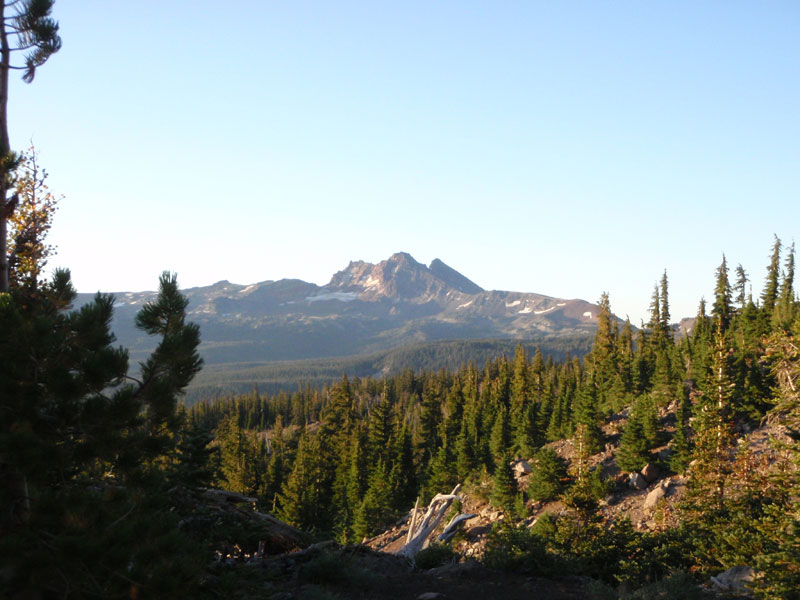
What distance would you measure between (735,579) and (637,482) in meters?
30.5

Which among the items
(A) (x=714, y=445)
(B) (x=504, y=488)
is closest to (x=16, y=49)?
(A) (x=714, y=445)

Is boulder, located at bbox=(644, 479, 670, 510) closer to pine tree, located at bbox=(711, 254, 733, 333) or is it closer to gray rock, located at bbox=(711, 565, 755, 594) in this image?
gray rock, located at bbox=(711, 565, 755, 594)

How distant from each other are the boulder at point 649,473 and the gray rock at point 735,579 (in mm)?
30755

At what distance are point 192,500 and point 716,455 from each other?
2999 cm

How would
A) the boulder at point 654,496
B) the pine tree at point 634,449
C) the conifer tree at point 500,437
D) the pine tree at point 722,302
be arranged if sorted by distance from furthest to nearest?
the pine tree at point 722,302
the conifer tree at point 500,437
the pine tree at point 634,449
the boulder at point 654,496

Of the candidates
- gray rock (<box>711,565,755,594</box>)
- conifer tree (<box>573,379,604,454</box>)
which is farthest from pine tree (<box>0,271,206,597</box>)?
conifer tree (<box>573,379,604,454</box>)

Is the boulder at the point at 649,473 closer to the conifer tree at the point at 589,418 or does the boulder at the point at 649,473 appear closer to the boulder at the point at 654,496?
the boulder at the point at 654,496

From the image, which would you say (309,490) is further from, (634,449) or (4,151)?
(4,151)

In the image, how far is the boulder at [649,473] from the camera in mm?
41594

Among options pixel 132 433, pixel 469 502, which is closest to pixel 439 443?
pixel 469 502

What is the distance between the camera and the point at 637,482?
4100cm

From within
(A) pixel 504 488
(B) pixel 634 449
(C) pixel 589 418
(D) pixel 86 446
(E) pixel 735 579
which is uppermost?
(D) pixel 86 446

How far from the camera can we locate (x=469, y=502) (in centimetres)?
5041

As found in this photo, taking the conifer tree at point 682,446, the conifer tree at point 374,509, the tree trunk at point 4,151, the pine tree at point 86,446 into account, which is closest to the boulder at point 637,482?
the conifer tree at point 682,446
